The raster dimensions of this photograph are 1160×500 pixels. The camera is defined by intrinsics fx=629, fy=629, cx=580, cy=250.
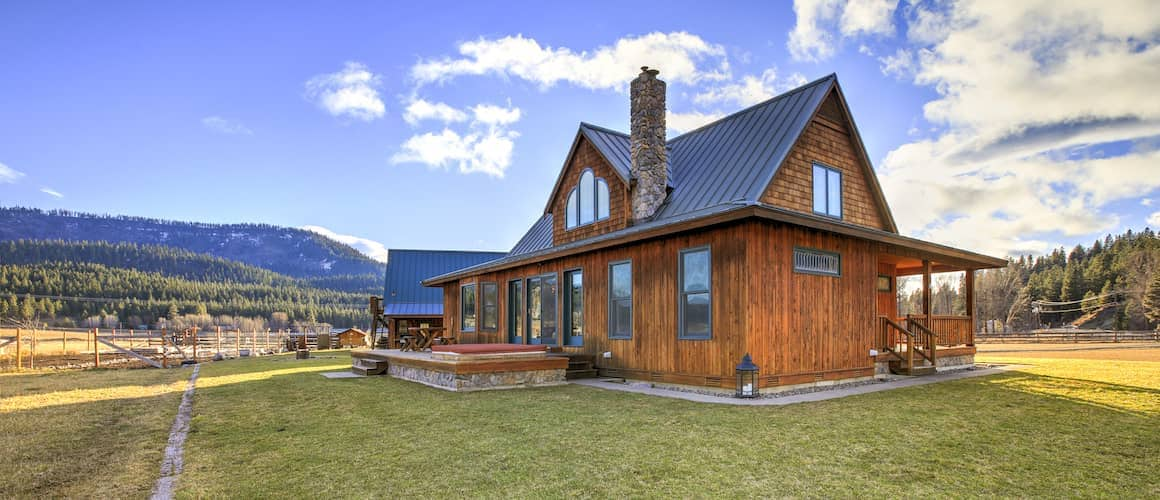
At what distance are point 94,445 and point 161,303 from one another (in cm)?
10272

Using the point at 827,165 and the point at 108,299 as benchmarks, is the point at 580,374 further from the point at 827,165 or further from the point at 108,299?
the point at 108,299

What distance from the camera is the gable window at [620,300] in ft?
42.9

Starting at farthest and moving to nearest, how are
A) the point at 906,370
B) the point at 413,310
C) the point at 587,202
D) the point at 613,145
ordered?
1. the point at 413,310
2. the point at 613,145
3. the point at 587,202
4. the point at 906,370

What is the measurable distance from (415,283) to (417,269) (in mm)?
1201

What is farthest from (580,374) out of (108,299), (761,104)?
(108,299)

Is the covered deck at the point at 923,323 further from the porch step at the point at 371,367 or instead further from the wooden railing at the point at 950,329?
the porch step at the point at 371,367

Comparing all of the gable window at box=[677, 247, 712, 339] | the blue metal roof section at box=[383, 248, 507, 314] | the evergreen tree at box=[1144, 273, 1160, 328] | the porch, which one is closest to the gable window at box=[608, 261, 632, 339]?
the gable window at box=[677, 247, 712, 339]

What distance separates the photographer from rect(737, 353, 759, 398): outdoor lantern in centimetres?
975

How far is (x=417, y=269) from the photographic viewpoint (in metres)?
37.2

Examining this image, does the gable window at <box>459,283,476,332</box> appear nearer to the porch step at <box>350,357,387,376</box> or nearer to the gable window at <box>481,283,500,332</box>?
the gable window at <box>481,283,500,332</box>

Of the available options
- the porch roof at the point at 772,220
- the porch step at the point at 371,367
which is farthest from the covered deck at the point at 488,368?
the porch roof at the point at 772,220

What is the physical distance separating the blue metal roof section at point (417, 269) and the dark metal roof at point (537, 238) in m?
14.0

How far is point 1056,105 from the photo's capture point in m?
17.8

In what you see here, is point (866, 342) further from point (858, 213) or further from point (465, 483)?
point (465, 483)
